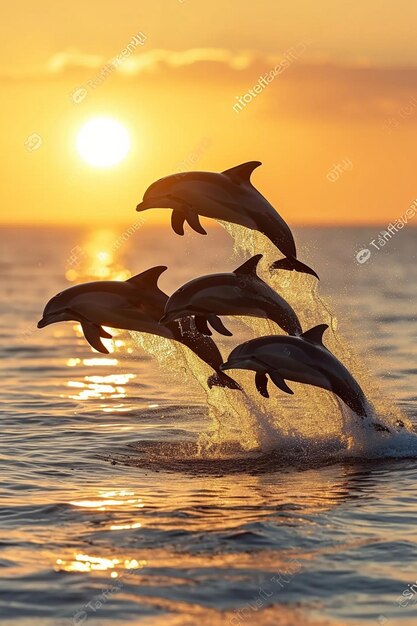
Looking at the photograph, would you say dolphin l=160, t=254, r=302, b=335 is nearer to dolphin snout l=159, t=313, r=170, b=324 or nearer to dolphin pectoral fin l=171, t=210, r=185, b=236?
dolphin snout l=159, t=313, r=170, b=324

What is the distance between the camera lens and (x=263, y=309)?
19094 mm

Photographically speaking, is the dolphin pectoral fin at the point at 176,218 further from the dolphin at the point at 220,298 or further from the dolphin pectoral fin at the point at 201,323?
the dolphin pectoral fin at the point at 201,323

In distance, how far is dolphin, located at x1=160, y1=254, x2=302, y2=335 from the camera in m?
18.9

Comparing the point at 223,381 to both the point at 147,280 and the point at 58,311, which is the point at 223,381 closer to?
the point at 147,280

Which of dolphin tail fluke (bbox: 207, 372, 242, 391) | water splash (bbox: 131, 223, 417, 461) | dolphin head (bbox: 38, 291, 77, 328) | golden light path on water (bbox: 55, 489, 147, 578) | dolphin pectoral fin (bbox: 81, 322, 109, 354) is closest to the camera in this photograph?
golden light path on water (bbox: 55, 489, 147, 578)

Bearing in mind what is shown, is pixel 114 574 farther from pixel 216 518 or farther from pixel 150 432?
pixel 150 432

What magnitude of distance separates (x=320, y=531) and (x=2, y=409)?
12.9 m

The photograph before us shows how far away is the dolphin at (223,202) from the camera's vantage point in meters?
18.9

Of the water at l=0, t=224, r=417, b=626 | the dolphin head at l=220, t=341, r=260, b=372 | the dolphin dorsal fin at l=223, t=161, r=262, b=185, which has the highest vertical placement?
the dolphin dorsal fin at l=223, t=161, r=262, b=185

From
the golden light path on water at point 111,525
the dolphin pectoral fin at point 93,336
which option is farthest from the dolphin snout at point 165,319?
the golden light path on water at point 111,525

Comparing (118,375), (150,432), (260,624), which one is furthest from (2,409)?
(260,624)

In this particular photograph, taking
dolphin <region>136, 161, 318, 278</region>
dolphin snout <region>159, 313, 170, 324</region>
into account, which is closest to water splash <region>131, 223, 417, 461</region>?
dolphin <region>136, 161, 318, 278</region>

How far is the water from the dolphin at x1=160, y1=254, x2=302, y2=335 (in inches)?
86.9

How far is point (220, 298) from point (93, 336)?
210 cm
